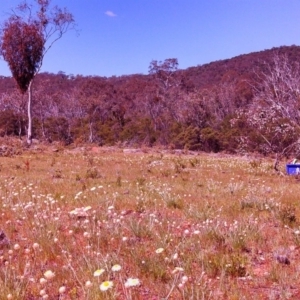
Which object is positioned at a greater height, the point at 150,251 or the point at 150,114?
the point at 150,114

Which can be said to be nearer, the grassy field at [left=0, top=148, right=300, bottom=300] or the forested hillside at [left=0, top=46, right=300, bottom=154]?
the grassy field at [left=0, top=148, right=300, bottom=300]

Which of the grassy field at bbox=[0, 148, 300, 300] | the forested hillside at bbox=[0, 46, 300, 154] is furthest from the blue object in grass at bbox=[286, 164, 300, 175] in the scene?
the forested hillside at bbox=[0, 46, 300, 154]

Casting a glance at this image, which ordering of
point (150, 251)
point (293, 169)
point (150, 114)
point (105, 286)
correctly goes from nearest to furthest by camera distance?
point (105, 286), point (150, 251), point (293, 169), point (150, 114)

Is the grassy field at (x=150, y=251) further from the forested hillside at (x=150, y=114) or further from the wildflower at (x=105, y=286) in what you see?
the forested hillside at (x=150, y=114)

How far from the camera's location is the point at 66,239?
12.7 feet

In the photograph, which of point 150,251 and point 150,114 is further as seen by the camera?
point 150,114

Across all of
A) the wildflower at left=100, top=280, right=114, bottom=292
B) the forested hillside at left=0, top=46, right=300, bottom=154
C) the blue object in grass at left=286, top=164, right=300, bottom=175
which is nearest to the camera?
the wildflower at left=100, top=280, right=114, bottom=292

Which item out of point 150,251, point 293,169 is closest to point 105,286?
point 150,251

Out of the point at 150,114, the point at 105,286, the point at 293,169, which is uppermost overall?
the point at 150,114

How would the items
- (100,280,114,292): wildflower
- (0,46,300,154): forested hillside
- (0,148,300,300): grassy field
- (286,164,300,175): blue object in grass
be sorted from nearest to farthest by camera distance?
(100,280,114,292): wildflower, (0,148,300,300): grassy field, (286,164,300,175): blue object in grass, (0,46,300,154): forested hillside

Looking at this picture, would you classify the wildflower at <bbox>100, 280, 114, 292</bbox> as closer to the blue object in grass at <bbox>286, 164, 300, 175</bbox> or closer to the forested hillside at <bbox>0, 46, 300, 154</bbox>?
the blue object in grass at <bbox>286, 164, 300, 175</bbox>

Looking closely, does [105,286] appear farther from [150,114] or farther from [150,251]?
[150,114]

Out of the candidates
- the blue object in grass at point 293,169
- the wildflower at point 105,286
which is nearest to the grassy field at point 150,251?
the wildflower at point 105,286

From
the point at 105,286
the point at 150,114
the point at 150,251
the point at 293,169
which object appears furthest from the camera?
the point at 150,114
